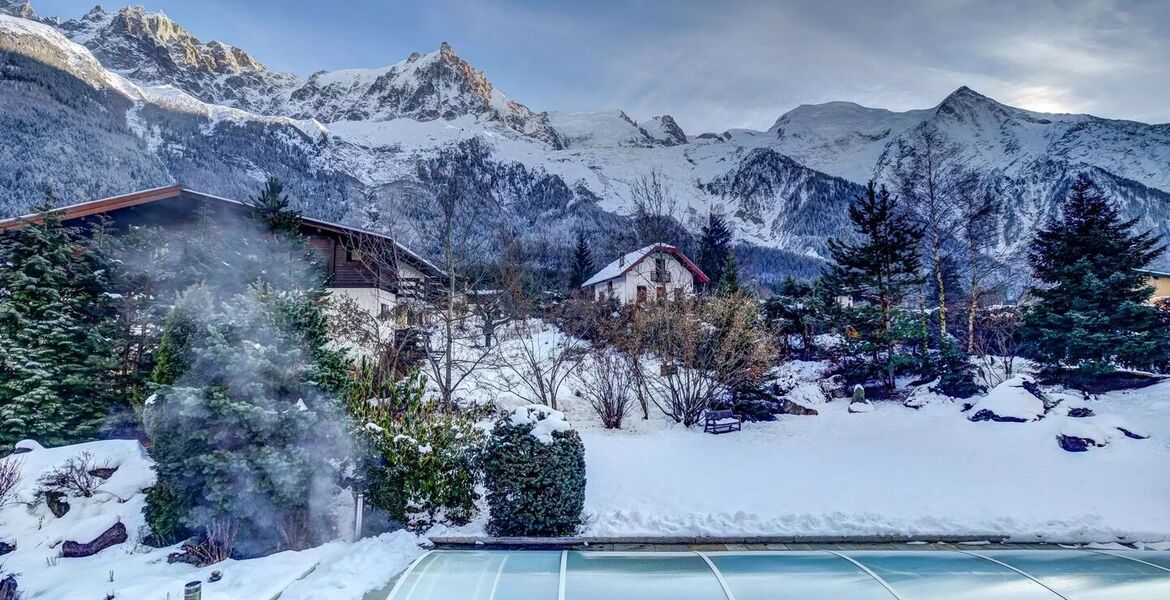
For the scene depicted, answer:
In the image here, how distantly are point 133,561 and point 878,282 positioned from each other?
19.1 meters

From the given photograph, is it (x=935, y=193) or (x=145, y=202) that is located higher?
(x=935, y=193)

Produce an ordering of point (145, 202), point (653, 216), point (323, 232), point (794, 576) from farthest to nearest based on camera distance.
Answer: point (653, 216) → point (323, 232) → point (145, 202) → point (794, 576)

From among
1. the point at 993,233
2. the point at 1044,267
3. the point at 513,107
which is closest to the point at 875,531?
the point at 1044,267

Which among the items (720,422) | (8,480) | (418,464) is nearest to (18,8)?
(8,480)

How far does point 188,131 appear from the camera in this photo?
221 ft

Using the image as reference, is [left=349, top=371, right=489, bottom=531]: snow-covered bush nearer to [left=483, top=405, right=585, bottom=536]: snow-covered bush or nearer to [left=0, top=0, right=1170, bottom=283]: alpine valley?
[left=483, top=405, right=585, bottom=536]: snow-covered bush

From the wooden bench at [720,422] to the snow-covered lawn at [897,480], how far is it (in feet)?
0.88

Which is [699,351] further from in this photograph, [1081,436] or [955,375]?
[1081,436]

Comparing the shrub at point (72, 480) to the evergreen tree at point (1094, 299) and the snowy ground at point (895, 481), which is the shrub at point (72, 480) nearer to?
the snowy ground at point (895, 481)

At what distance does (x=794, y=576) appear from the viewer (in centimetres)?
451

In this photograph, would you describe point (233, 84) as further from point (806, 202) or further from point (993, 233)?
point (993, 233)

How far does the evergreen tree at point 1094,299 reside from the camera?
1252 cm

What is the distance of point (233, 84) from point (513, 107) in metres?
74.9

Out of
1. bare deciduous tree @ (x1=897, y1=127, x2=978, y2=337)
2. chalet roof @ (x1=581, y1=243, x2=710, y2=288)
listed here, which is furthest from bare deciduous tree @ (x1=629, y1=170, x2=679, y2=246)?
bare deciduous tree @ (x1=897, y1=127, x2=978, y2=337)
